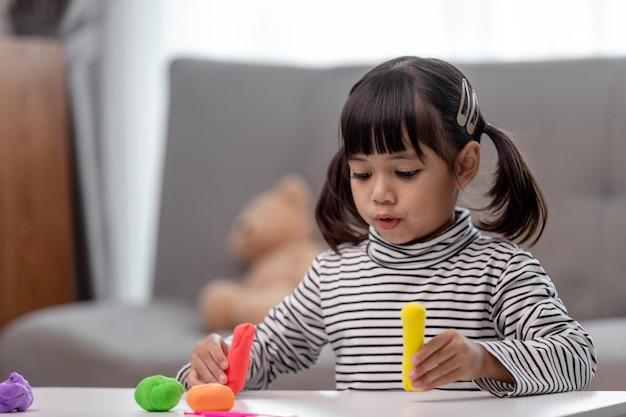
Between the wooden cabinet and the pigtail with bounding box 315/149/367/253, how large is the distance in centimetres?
172

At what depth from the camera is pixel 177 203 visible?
2369 mm

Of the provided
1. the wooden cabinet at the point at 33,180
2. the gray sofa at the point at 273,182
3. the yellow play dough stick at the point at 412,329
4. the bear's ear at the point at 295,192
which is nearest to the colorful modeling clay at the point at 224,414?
the yellow play dough stick at the point at 412,329

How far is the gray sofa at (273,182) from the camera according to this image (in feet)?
5.98

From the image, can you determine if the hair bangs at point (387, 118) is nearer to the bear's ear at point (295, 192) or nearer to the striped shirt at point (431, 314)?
the striped shirt at point (431, 314)

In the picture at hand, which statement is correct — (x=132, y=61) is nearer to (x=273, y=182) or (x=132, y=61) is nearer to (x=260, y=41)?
(x=260, y=41)

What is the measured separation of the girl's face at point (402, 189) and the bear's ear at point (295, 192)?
41.9 inches

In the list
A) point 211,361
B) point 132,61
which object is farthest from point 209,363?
point 132,61

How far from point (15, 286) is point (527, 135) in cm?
155

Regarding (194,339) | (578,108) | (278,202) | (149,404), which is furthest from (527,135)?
(149,404)

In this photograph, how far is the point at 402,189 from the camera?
102 centimetres

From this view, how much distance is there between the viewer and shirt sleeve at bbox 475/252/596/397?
3.06 ft

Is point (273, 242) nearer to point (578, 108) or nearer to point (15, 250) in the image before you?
point (578, 108)

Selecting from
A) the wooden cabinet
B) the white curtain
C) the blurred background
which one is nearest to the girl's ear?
the white curtain

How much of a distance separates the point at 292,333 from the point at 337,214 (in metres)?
0.15
